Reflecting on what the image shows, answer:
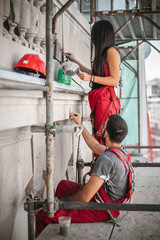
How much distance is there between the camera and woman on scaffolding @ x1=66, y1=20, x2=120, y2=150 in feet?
10.8

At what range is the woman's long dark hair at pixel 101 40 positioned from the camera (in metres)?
3.33

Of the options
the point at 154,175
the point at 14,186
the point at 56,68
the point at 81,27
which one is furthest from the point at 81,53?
the point at 14,186

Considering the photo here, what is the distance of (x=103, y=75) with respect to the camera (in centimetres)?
342

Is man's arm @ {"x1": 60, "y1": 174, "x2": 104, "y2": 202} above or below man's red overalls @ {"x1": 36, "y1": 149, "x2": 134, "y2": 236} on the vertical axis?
above

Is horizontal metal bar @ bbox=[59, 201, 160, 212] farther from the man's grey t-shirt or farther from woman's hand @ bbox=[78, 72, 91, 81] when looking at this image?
woman's hand @ bbox=[78, 72, 91, 81]

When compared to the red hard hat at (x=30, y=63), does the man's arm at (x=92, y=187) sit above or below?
below

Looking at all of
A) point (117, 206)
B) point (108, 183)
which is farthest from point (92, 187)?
point (117, 206)

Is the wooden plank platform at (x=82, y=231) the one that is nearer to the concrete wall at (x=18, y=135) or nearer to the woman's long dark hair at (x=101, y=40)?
the concrete wall at (x=18, y=135)

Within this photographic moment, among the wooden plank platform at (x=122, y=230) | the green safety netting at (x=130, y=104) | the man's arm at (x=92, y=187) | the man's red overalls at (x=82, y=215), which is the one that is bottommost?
the wooden plank platform at (x=122, y=230)

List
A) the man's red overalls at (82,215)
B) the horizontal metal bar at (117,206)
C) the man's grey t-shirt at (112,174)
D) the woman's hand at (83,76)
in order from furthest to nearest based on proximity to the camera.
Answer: the woman's hand at (83,76)
the man's red overalls at (82,215)
the man's grey t-shirt at (112,174)
the horizontal metal bar at (117,206)

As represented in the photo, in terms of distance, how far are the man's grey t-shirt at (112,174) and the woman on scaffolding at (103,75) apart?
72 centimetres

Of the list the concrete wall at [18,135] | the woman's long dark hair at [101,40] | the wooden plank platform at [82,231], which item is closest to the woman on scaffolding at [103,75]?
the woman's long dark hair at [101,40]

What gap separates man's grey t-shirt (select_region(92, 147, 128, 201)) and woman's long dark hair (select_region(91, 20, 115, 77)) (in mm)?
1018

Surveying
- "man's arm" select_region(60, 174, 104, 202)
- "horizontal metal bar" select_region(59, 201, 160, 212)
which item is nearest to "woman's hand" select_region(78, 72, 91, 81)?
"man's arm" select_region(60, 174, 104, 202)
